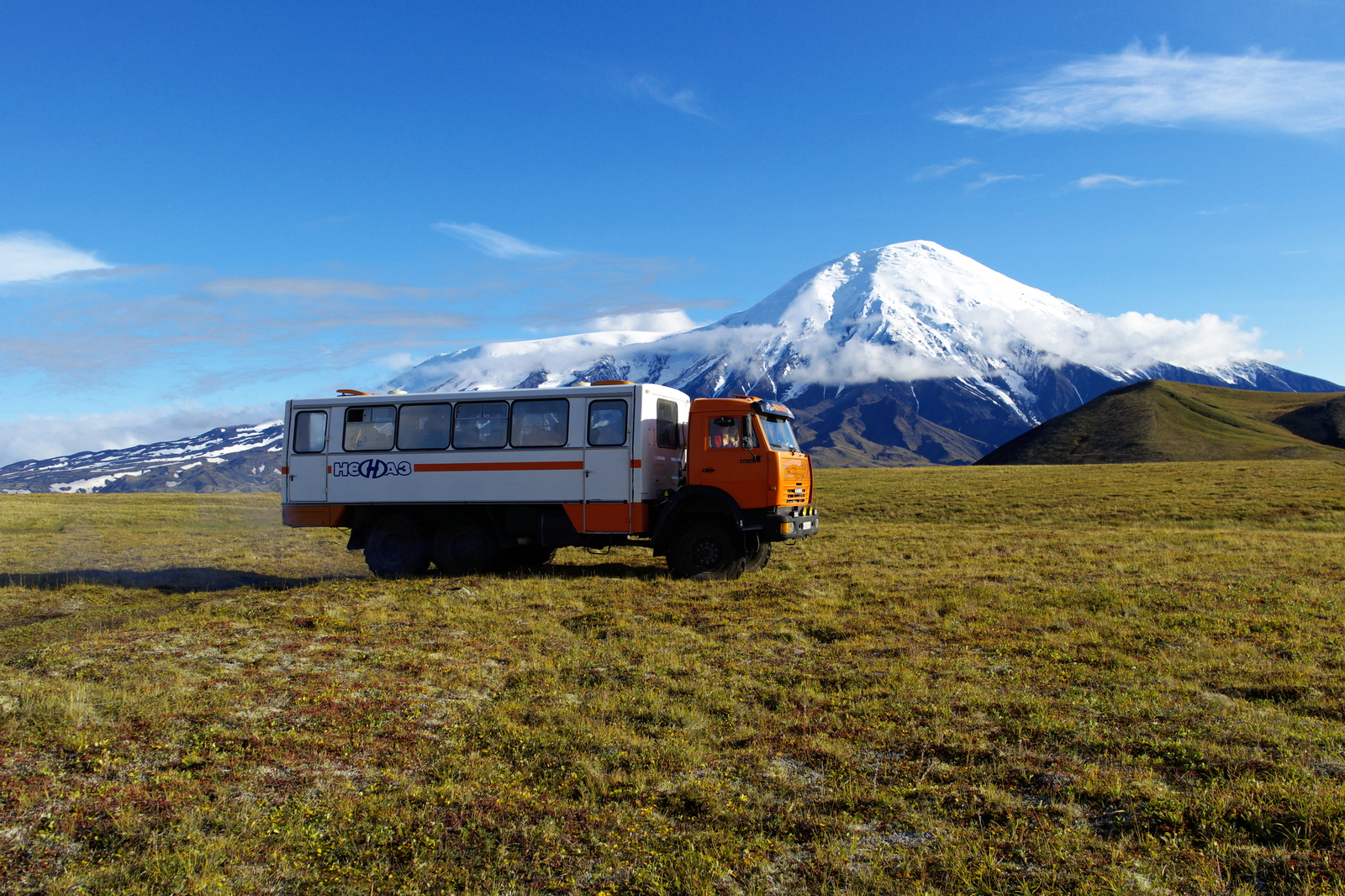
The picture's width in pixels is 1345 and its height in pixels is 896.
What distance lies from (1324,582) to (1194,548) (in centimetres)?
731

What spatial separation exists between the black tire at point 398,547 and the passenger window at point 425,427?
1762mm

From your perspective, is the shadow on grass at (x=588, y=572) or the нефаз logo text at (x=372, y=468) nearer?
the shadow on grass at (x=588, y=572)

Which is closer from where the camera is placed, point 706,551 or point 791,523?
point 791,523

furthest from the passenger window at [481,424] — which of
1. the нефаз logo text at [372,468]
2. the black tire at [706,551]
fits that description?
the black tire at [706,551]

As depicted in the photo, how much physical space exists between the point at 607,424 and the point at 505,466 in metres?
2.47

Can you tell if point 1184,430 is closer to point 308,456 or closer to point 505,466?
point 505,466

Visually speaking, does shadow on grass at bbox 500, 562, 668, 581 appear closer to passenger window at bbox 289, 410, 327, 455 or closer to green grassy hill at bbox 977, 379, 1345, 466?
passenger window at bbox 289, 410, 327, 455

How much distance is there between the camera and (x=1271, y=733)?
23.1 ft

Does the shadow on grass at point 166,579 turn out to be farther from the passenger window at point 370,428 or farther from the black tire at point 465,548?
the passenger window at point 370,428

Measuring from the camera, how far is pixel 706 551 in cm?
1738

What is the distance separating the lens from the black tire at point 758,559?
733 inches

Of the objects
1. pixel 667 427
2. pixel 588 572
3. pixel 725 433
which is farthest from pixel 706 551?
pixel 588 572

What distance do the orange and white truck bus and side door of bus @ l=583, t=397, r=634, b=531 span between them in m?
0.02

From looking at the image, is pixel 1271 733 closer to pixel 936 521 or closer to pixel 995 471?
pixel 936 521
